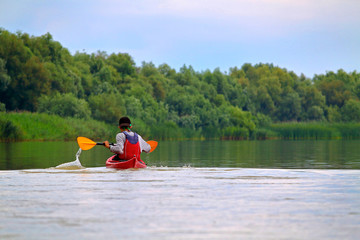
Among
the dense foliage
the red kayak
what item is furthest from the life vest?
the dense foliage

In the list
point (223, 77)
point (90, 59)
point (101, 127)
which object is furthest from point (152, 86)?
point (101, 127)

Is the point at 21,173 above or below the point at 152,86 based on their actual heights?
below

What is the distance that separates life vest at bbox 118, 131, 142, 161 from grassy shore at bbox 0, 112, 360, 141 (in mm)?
34061

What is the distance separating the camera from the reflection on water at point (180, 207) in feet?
24.9

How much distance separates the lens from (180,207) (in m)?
9.47

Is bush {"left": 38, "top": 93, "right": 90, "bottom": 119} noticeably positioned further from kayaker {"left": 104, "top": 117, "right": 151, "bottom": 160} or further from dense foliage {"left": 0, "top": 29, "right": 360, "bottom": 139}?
kayaker {"left": 104, "top": 117, "right": 151, "bottom": 160}

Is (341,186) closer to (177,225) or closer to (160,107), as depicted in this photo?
(177,225)

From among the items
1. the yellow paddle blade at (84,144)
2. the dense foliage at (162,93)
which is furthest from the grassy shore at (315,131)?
the yellow paddle blade at (84,144)

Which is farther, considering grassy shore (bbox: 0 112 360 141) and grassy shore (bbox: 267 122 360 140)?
grassy shore (bbox: 267 122 360 140)

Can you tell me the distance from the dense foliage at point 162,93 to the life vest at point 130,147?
4874 cm

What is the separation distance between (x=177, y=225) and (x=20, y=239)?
1.96 m

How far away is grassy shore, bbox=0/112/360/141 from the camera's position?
170 feet

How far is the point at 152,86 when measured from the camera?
334 feet

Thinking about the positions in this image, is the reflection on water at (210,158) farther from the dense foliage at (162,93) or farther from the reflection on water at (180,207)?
the dense foliage at (162,93)
